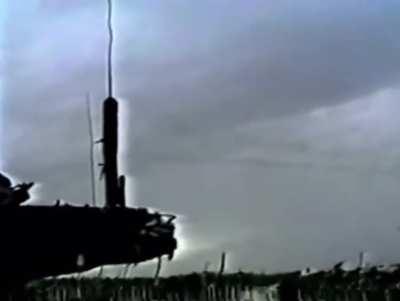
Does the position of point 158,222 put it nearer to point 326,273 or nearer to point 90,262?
point 90,262

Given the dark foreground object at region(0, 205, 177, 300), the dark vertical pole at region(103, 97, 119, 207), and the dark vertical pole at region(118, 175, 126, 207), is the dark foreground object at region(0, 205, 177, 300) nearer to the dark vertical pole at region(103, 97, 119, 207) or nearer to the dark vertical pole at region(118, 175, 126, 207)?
the dark vertical pole at region(118, 175, 126, 207)

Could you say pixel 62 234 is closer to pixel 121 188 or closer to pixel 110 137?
pixel 121 188

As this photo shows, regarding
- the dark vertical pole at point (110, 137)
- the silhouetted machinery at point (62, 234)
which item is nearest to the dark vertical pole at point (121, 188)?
the silhouetted machinery at point (62, 234)

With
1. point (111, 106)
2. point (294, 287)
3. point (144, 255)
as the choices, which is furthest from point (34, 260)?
point (294, 287)

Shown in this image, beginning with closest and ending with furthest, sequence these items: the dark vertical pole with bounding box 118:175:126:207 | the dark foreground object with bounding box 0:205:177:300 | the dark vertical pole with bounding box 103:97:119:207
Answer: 1. the dark vertical pole with bounding box 103:97:119:207
2. the dark vertical pole with bounding box 118:175:126:207
3. the dark foreground object with bounding box 0:205:177:300

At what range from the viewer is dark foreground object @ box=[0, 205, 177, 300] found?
5.18 meters

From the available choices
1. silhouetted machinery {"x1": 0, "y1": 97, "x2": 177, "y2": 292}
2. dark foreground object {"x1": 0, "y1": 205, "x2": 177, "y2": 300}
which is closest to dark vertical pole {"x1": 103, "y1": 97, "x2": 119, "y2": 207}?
silhouetted machinery {"x1": 0, "y1": 97, "x2": 177, "y2": 292}

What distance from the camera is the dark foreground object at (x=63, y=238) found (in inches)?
204

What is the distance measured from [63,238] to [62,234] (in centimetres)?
2

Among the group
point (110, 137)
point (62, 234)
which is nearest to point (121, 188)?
point (110, 137)

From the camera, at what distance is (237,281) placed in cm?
1005

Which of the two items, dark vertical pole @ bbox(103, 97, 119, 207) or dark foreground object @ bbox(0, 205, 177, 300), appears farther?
dark foreground object @ bbox(0, 205, 177, 300)

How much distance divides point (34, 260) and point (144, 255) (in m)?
0.64

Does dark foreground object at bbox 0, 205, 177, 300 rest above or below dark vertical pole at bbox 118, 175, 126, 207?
below
